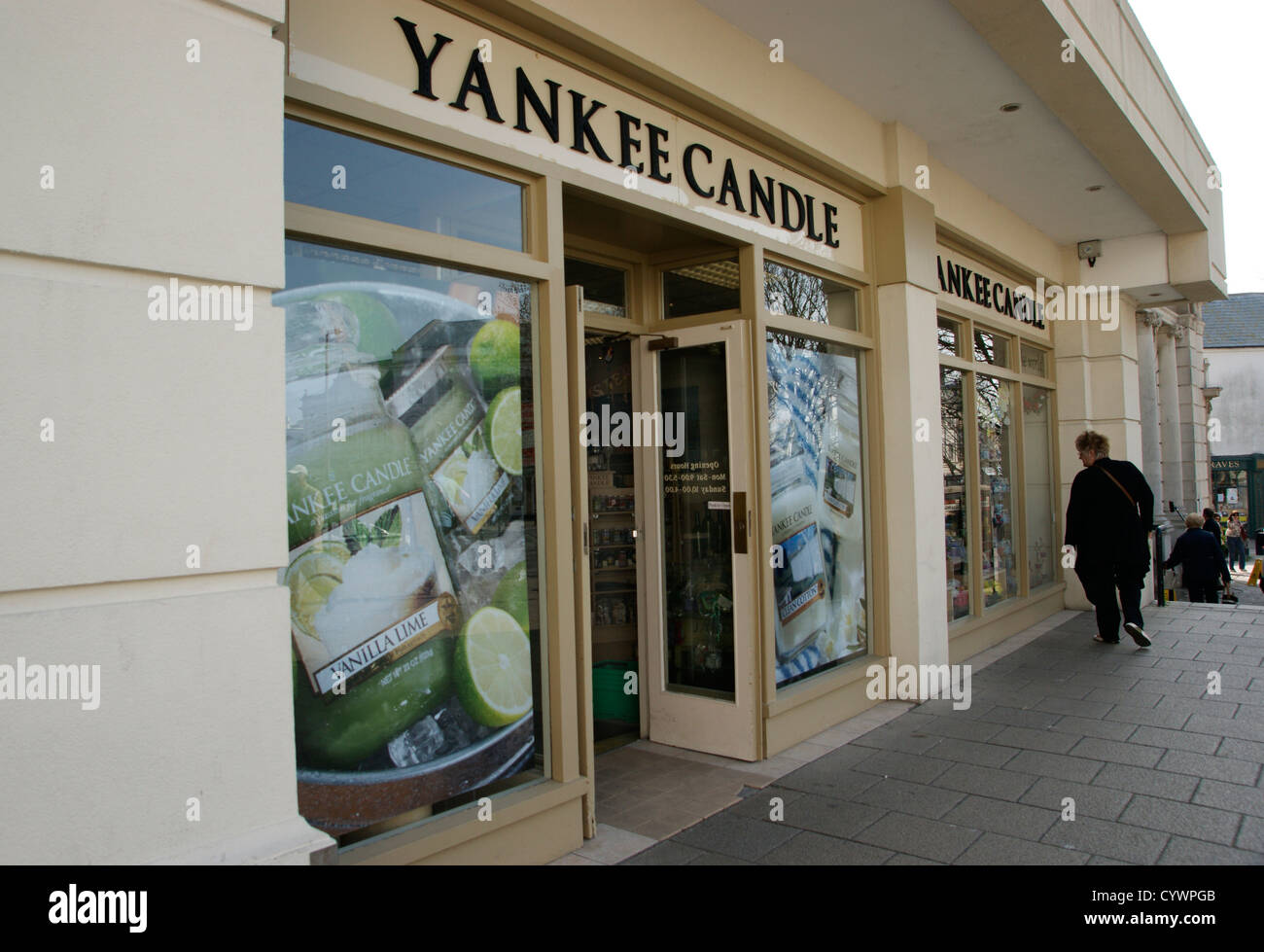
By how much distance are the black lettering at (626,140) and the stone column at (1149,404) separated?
993cm

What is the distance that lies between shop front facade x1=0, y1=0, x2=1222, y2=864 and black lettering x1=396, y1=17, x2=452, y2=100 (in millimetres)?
20

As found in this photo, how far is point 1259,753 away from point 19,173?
227 inches

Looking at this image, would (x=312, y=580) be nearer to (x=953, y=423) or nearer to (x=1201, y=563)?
(x=953, y=423)

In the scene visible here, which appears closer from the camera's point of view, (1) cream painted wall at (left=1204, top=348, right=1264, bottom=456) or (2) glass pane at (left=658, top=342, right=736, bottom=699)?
(2) glass pane at (left=658, top=342, right=736, bottom=699)

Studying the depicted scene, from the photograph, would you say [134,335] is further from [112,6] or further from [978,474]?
[978,474]

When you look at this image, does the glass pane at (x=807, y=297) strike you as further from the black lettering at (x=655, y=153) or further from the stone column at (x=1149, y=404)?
the stone column at (x=1149, y=404)

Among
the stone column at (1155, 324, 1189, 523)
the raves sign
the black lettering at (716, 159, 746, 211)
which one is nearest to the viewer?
the black lettering at (716, 159, 746, 211)

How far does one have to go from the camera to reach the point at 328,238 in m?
3.07

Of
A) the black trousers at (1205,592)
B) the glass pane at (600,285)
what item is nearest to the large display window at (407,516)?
the glass pane at (600,285)

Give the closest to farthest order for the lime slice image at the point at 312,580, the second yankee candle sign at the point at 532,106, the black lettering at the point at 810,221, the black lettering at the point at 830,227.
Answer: the lime slice image at the point at 312,580 < the second yankee candle sign at the point at 532,106 < the black lettering at the point at 810,221 < the black lettering at the point at 830,227

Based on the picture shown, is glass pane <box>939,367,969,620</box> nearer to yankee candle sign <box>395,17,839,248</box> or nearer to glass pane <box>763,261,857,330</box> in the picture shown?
glass pane <box>763,261,857,330</box>

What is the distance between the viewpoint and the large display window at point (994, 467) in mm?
7648

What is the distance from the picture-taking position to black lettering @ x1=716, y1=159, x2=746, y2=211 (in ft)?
16.3

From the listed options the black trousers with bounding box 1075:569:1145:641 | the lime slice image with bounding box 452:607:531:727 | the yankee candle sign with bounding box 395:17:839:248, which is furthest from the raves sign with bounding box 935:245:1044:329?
the lime slice image with bounding box 452:607:531:727
